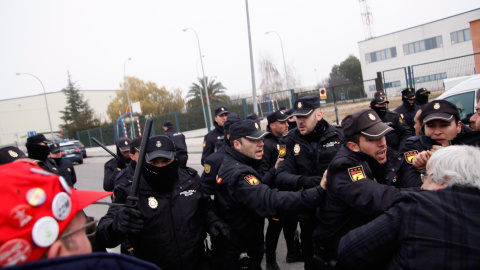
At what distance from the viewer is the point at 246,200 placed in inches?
97.1

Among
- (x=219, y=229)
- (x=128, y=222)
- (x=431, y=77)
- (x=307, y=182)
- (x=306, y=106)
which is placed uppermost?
(x=431, y=77)

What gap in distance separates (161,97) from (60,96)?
2862 cm

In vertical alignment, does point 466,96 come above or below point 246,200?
above

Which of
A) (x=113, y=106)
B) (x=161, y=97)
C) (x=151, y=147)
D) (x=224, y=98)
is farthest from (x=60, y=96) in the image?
(x=151, y=147)

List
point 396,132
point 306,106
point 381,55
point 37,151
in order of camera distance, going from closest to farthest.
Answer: point 306,106, point 37,151, point 396,132, point 381,55

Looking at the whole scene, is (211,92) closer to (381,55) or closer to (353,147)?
(381,55)

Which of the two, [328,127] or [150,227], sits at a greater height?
[328,127]

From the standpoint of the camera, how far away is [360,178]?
2.05 m

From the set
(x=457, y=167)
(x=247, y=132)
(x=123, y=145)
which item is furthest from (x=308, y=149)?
(x=123, y=145)

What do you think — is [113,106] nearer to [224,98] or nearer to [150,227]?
[224,98]

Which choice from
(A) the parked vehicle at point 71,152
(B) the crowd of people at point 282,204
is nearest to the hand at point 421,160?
(B) the crowd of people at point 282,204

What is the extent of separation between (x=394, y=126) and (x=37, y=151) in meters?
5.57

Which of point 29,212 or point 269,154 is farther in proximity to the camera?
point 269,154

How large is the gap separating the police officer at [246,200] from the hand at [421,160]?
72 cm
